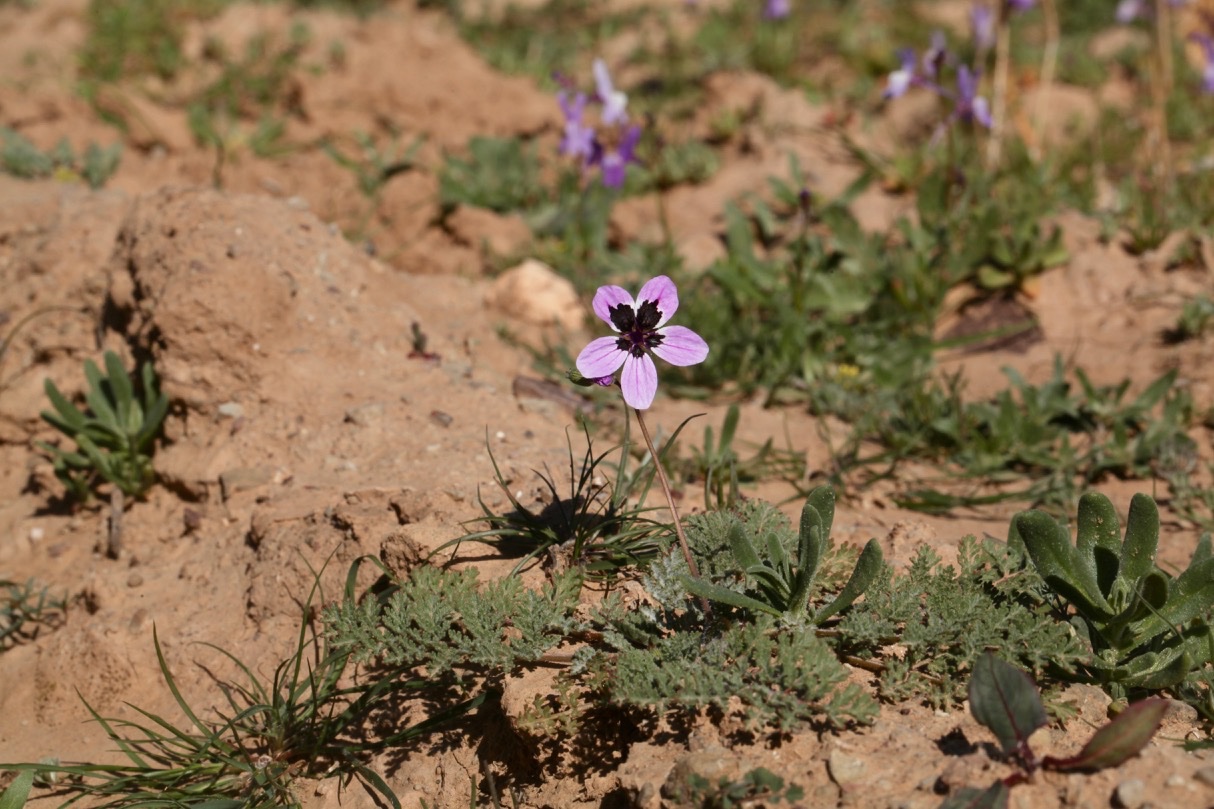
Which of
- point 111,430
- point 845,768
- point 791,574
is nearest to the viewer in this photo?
point 845,768

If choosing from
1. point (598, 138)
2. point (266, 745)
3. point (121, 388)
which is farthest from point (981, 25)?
point (266, 745)

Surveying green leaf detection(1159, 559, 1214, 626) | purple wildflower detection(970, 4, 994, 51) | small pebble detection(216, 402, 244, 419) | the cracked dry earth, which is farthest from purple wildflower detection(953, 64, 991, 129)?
small pebble detection(216, 402, 244, 419)

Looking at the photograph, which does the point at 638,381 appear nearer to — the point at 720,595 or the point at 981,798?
the point at 720,595

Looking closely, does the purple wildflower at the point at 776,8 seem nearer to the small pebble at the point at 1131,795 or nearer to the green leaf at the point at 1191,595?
the green leaf at the point at 1191,595

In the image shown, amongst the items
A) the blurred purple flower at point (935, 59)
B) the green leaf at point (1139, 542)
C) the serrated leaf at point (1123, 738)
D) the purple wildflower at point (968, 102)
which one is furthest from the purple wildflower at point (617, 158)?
the serrated leaf at point (1123, 738)

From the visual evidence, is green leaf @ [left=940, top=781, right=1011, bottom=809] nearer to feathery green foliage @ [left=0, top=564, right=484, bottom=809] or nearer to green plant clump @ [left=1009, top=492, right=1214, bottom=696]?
green plant clump @ [left=1009, top=492, right=1214, bottom=696]
